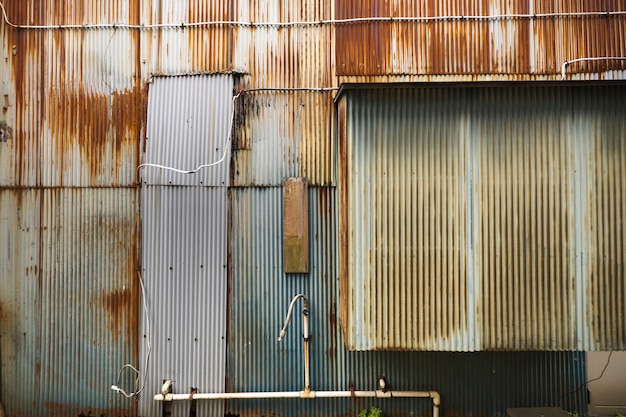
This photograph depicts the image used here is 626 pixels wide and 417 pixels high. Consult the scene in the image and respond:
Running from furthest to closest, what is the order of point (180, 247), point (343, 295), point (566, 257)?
point (180, 247) → point (343, 295) → point (566, 257)

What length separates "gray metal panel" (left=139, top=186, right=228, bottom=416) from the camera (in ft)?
16.9

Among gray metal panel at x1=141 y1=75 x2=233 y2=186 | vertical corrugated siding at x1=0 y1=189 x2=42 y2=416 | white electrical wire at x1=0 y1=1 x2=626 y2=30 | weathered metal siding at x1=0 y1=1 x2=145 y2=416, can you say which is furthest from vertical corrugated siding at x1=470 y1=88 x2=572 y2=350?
vertical corrugated siding at x1=0 y1=189 x2=42 y2=416

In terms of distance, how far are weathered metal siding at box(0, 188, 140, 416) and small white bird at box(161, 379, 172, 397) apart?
27.0 inches

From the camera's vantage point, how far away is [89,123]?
545cm

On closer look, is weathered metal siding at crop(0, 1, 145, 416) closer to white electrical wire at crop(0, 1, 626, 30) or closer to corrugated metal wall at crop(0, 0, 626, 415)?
corrugated metal wall at crop(0, 0, 626, 415)

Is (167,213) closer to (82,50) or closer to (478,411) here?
(82,50)

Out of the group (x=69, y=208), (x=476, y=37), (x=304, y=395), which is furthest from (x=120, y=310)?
(x=476, y=37)

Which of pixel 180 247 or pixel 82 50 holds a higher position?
pixel 82 50

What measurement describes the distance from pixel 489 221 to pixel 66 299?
21.9ft

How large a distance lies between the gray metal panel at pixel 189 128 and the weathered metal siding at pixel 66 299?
0.87m

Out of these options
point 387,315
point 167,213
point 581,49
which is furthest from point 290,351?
point 581,49

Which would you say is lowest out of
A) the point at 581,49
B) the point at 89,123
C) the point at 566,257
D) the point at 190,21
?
the point at 566,257

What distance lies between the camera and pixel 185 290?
517 centimetres

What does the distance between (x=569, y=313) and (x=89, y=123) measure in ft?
25.9
